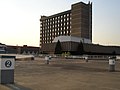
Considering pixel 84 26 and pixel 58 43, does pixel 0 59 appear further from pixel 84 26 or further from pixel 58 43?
pixel 84 26

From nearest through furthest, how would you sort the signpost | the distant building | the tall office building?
1. the signpost
2. the distant building
3. the tall office building

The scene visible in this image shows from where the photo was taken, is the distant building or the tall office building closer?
the distant building

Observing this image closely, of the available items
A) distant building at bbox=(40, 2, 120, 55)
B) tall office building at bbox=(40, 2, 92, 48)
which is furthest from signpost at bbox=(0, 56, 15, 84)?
tall office building at bbox=(40, 2, 92, 48)

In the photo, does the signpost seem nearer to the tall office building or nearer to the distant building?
the distant building

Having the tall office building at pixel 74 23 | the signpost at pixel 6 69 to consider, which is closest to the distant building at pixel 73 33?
the tall office building at pixel 74 23

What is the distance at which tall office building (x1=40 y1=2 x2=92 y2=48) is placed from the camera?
6368 inches

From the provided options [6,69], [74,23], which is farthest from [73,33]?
[6,69]

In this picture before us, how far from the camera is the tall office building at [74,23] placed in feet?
531

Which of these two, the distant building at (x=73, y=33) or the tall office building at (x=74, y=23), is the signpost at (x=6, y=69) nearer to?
the distant building at (x=73, y=33)

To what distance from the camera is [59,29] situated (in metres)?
180

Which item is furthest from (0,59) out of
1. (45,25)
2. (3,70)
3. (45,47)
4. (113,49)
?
(45,25)

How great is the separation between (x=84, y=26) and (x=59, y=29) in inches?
917

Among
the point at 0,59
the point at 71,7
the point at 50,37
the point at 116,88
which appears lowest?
the point at 116,88

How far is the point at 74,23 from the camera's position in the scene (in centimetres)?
16488
